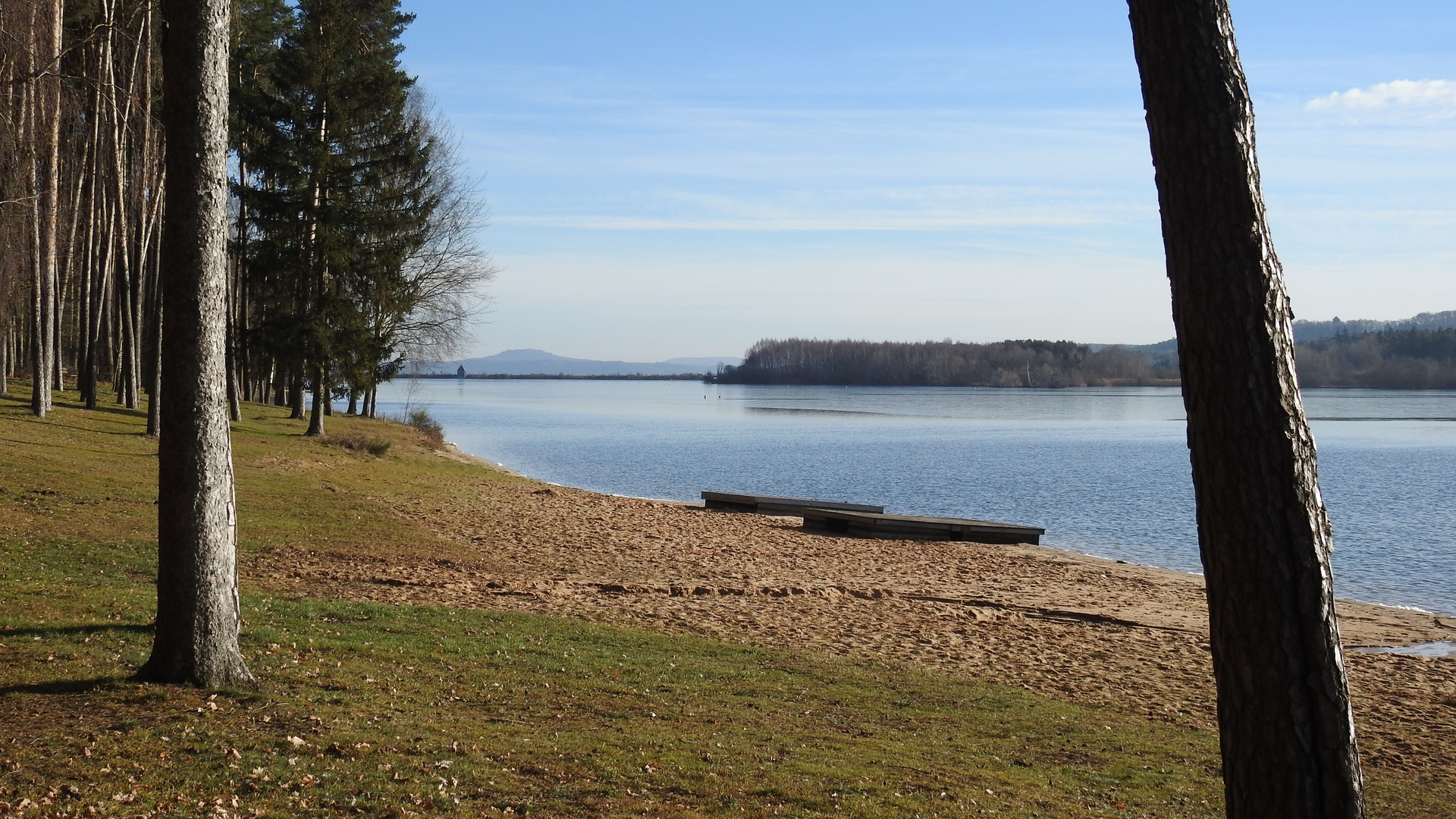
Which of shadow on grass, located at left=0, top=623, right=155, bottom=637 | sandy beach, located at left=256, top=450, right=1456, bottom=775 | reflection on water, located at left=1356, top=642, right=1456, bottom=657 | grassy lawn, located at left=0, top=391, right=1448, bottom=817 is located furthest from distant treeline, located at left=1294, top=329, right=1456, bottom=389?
shadow on grass, located at left=0, top=623, right=155, bottom=637

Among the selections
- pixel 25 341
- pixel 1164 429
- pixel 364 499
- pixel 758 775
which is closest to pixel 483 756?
pixel 758 775

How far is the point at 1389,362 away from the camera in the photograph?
376ft

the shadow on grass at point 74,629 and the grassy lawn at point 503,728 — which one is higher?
the shadow on grass at point 74,629

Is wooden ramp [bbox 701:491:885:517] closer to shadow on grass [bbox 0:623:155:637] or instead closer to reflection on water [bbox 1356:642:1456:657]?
reflection on water [bbox 1356:642:1456:657]

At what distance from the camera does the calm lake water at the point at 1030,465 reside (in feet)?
81.3

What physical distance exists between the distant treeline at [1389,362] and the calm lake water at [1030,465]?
20667mm

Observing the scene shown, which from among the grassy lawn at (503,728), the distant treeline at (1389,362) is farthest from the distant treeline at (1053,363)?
the grassy lawn at (503,728)

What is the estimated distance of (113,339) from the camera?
123ft

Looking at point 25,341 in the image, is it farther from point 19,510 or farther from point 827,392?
point 827,392

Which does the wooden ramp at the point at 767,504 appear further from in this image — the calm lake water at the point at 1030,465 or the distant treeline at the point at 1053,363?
the distant treeline at the point at 1053,363

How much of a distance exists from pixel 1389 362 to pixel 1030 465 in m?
92.0

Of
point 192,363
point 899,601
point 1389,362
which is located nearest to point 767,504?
point 899,601

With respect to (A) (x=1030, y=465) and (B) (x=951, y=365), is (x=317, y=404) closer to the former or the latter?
(A) (x=1030, y=465)

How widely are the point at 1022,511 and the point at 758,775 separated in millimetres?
25112
